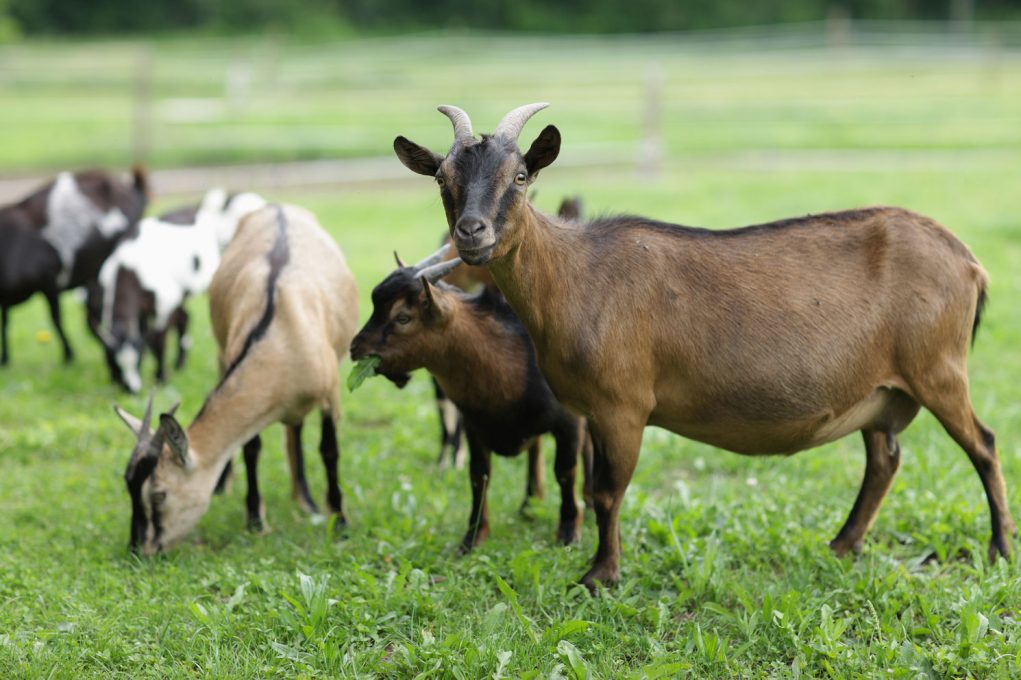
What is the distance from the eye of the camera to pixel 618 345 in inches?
194

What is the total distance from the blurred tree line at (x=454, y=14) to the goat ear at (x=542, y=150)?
38.5m

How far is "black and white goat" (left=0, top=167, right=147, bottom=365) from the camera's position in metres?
9.34

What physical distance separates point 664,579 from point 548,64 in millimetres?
29188

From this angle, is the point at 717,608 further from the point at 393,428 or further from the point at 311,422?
the point at 311,422

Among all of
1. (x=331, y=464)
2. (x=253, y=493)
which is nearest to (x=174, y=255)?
(x=253, y=493)

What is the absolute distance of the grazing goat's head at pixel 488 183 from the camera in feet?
14.3

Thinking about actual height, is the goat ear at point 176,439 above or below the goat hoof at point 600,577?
above

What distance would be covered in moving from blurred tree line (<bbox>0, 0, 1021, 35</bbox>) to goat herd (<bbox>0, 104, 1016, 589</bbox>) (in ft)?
123

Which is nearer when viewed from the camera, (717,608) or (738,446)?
(717,608)

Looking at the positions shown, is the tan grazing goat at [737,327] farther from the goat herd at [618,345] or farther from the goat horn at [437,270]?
the goat horn at [437,270]

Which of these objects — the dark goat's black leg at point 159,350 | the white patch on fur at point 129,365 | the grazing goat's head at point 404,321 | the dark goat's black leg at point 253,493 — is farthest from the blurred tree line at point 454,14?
the grazing goat's head at point 404,321

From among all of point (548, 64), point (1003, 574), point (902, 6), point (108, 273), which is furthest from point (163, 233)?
point (902, 6)

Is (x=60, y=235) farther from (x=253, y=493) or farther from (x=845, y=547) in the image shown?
(x=845, y=547)

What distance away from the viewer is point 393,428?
25.7 ft
